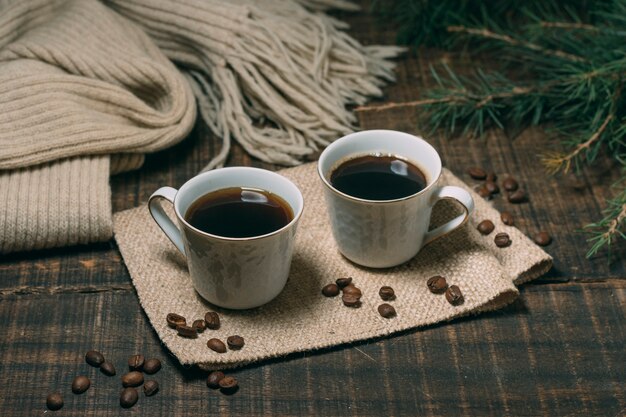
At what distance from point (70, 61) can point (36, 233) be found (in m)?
0.32

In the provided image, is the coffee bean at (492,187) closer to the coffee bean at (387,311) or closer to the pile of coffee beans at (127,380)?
the coffee bean at (387,311)

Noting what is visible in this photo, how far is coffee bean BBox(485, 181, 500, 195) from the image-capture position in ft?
4.45

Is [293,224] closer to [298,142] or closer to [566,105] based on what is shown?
[298,142]

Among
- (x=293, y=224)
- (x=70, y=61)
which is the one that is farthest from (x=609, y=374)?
(x=70, y=61)

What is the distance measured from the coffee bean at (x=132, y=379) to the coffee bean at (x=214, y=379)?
0.08 meters

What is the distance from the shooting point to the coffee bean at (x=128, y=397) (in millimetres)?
1021

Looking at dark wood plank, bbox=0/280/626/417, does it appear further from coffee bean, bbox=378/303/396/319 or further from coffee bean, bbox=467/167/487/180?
coffee bean, bbox=467/167/487/180

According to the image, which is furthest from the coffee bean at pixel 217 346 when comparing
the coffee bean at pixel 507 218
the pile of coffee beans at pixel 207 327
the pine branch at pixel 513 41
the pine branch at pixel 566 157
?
the pine branch at pixel 513 41

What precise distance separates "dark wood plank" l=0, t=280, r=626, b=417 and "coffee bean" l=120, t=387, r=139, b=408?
1 cm

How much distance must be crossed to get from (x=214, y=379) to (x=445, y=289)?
33 centimetres

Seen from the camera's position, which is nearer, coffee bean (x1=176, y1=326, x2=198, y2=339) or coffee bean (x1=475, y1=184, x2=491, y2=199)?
coffee bean (x1=176, y1=326, x2=198, y2=339)

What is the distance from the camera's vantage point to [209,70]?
154cm

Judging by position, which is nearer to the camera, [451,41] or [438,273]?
[438,273]

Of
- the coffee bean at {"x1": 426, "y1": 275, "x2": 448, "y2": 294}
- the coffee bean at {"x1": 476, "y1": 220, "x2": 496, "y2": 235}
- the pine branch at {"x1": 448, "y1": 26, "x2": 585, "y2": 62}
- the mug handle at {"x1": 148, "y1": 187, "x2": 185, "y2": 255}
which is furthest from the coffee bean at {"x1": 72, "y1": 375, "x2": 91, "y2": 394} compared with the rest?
the pine branch at {"x1": 448, "y1": 26, "x2": 585, "y2": 62}
